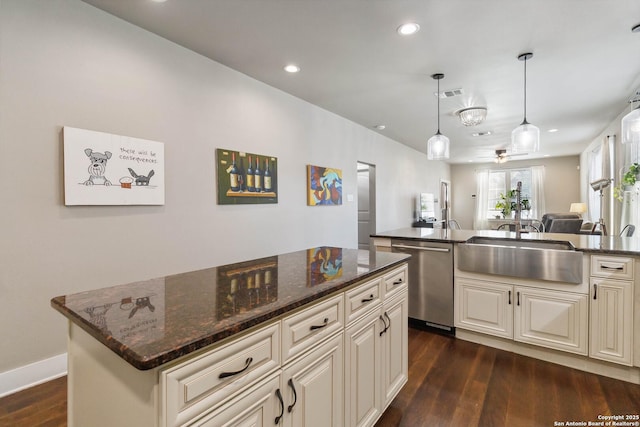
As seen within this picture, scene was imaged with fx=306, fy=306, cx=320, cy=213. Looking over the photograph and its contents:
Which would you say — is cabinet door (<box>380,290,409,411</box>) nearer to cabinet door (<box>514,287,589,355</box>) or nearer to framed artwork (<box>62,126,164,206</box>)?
cabinet door (<box>514,287,589,355</box>)

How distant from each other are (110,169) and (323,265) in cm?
174

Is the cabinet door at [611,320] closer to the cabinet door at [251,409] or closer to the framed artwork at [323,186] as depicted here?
the cabinet door at [251,409]

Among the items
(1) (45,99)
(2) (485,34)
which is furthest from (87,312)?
(2) (485,34)

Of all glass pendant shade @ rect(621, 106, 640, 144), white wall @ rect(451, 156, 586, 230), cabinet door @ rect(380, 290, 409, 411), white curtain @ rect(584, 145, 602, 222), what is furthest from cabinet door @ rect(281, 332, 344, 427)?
white wall @ rect(451, 156, 586, 230)

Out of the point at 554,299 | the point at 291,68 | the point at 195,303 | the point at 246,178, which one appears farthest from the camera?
the point at 246,178

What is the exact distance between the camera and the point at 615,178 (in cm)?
474

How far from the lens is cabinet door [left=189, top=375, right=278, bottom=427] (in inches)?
31.7

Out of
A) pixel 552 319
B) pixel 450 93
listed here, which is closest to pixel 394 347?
pixel 552 319

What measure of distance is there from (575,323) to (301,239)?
9.07 feet

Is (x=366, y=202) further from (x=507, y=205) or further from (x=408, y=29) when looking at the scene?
(x=507, y=205)

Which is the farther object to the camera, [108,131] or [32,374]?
[108,131]

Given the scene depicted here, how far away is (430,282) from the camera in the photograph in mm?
2861

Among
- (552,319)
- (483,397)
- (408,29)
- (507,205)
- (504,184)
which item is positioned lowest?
(483,397)

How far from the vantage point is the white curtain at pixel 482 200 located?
396 inches
